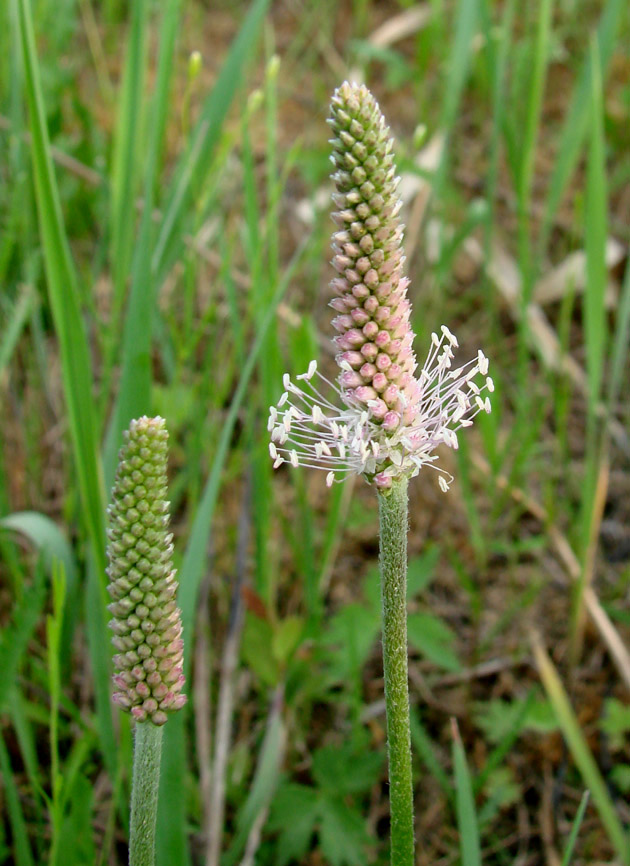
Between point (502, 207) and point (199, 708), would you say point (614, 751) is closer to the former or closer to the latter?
point (199, 708)

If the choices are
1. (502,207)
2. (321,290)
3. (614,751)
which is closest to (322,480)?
(321,290)

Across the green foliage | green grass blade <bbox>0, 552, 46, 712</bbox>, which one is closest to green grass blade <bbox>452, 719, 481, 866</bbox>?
the green foliage

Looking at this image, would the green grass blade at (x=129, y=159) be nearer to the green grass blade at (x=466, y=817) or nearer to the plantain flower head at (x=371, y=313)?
the plantain flower head at (x=371, y=313)

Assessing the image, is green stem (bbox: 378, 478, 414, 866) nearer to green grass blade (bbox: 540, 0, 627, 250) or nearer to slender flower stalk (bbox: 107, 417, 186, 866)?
slender flower stalk (bbox: 107, 417, 186, 866)

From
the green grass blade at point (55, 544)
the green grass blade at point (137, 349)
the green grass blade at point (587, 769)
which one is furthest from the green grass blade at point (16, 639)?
the green grass blade at point (587, 769)

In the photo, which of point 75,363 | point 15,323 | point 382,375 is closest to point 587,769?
point 382,375
